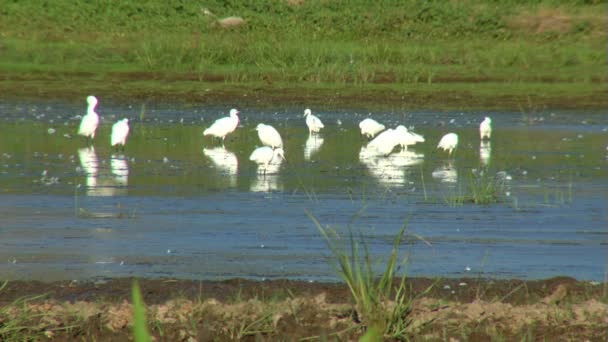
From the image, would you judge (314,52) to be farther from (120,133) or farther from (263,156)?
(263,156)

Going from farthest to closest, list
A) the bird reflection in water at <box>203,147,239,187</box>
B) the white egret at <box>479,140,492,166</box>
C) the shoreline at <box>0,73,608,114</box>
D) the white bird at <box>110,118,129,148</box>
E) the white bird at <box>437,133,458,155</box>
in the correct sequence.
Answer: the shoreline at <box>0,73,608,114</box>, the white bird at <box>110,118,129,148</box>, the white bird at <box>437,133,458,155</box>, the white egret at <box>479,140,492,166</box>, the bird reflection in water at <box>203,147,239,187</box>

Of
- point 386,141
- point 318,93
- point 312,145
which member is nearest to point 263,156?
point 386,141

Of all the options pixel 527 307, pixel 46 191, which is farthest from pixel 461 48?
pixel 527 307

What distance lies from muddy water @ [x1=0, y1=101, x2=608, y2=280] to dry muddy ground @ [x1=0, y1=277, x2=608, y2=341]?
111 centimetres

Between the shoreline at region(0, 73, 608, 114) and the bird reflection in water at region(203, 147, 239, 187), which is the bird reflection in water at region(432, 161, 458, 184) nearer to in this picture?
the bird reflection in water at region(203, 147, 239, 187)

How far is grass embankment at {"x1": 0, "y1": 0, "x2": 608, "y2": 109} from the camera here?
2573 centimetres

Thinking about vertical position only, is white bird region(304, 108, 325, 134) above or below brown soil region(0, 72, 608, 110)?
below

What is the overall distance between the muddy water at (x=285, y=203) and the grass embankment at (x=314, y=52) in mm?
5172

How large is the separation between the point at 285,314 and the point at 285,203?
5.37 m

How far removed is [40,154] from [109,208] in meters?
4.77

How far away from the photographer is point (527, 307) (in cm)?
712

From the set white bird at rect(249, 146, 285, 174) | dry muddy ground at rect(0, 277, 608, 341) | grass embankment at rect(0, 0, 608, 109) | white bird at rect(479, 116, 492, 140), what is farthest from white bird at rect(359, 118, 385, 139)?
dry muddy ground at rect(0, 277, 608, 341)

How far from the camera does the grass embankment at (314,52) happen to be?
1013 inches

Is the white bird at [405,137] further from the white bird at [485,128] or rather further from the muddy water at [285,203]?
the white bird at [485,128]
